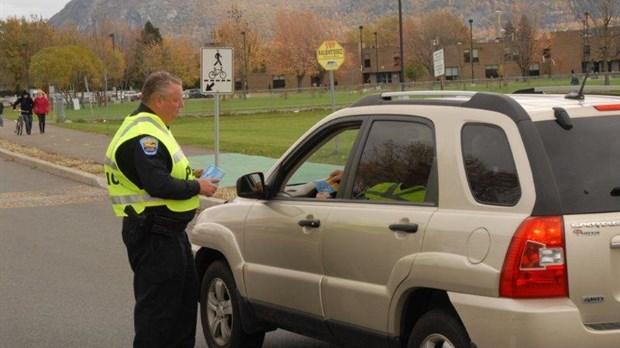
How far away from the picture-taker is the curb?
19.9 m

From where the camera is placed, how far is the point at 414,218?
5.02 m

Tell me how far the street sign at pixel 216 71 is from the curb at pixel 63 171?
183 cm

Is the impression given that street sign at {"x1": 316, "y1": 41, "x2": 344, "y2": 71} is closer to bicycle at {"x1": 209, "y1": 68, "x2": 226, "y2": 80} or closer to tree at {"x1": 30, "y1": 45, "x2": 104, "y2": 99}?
bicycle at {"x1": 209, "y1": 68, "x2": 226, "y2": 80}

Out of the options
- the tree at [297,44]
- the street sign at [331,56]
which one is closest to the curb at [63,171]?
the street sign at [331,56]

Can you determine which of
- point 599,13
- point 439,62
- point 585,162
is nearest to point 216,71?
point 439,62

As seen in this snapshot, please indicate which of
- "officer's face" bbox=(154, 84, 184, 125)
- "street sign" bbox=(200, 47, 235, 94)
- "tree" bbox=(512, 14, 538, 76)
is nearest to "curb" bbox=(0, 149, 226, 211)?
"street sign" bbox=(200, 47, 235, 94)

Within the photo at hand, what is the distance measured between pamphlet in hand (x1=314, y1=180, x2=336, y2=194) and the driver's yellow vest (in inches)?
30.0

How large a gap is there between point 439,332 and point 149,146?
6.75 ft

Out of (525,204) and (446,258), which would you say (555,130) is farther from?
(446,258)

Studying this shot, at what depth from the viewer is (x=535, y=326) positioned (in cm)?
Answer: 436

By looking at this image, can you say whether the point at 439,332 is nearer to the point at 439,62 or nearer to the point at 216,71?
the point at 216,71

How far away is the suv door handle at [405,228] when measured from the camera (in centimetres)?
498

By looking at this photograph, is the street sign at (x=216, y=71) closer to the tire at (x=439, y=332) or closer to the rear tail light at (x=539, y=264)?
the tire at (x=439, y=332)

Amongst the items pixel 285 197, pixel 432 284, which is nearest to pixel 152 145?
pixel 285 197
